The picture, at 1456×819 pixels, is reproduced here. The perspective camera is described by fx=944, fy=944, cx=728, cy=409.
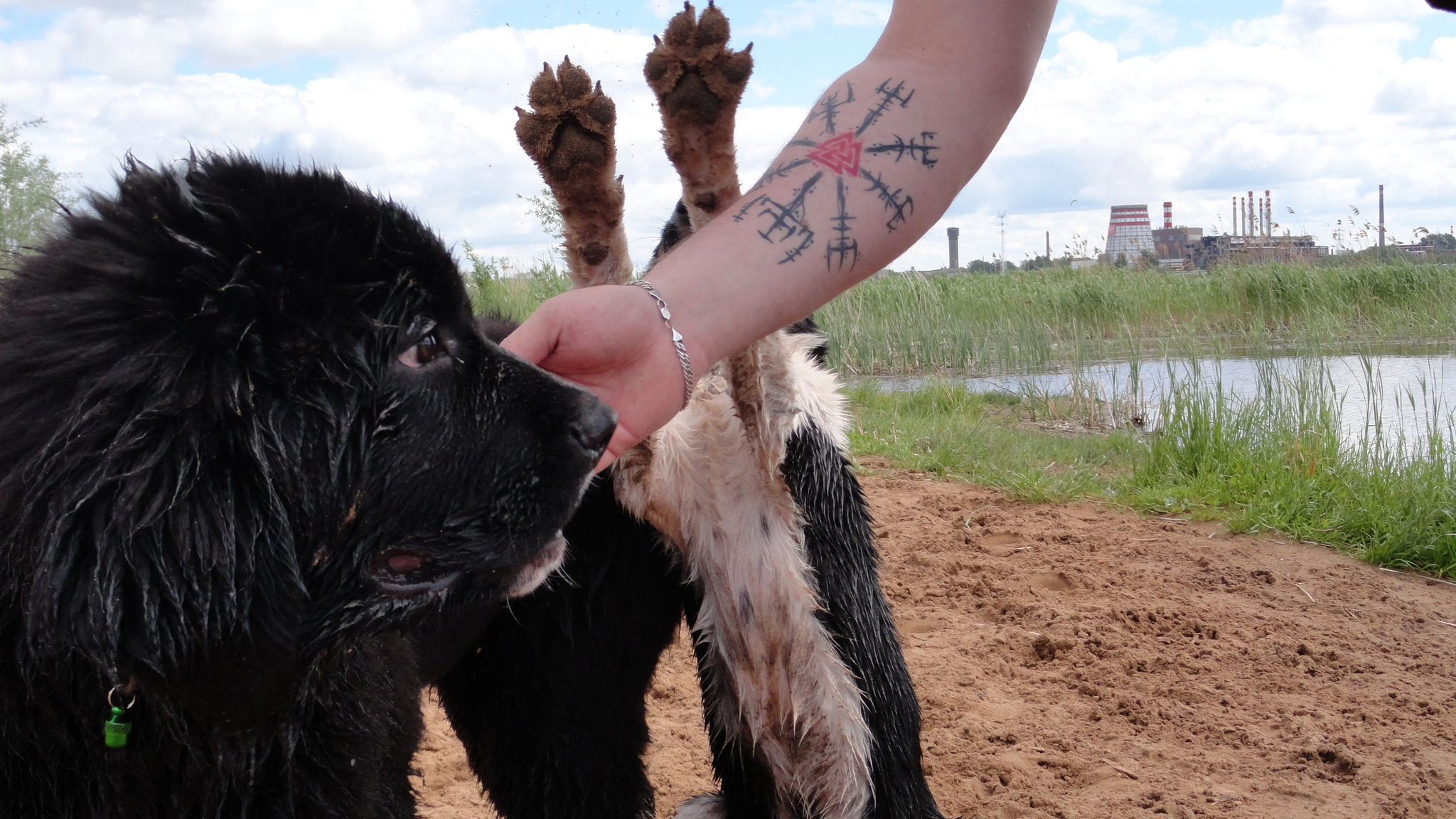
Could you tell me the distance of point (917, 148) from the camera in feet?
6.24

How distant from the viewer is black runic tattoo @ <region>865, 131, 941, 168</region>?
190 centimetres

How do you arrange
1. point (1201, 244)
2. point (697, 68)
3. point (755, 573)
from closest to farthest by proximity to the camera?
point (697, 68)
point (755, 573)
point (1201, 244)

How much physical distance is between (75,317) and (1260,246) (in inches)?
538

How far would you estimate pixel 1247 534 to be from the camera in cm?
498

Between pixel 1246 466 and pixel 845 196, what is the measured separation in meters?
4.80

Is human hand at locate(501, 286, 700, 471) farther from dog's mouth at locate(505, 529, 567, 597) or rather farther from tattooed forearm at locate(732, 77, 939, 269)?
tattooed forearm at locate(732, 77, 939, 269)

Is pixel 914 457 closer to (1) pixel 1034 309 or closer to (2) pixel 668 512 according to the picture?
(2) pixel 668 512

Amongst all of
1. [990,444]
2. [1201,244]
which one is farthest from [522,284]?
[1201,244]

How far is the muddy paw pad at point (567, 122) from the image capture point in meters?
2.03

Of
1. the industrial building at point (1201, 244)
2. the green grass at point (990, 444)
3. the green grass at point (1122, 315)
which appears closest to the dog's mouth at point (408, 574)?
the green grass at point (990, 444)

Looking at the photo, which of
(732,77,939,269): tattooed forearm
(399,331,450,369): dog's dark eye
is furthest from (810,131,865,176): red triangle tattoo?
(399,331,450,369): dog's dark eye

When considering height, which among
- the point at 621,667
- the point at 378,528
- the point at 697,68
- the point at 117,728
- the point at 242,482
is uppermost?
the point at 697,68

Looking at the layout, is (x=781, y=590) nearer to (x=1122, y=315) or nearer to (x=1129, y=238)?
(x=1122, y=315)

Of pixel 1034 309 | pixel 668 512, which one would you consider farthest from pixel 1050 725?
pixel 1034 309
